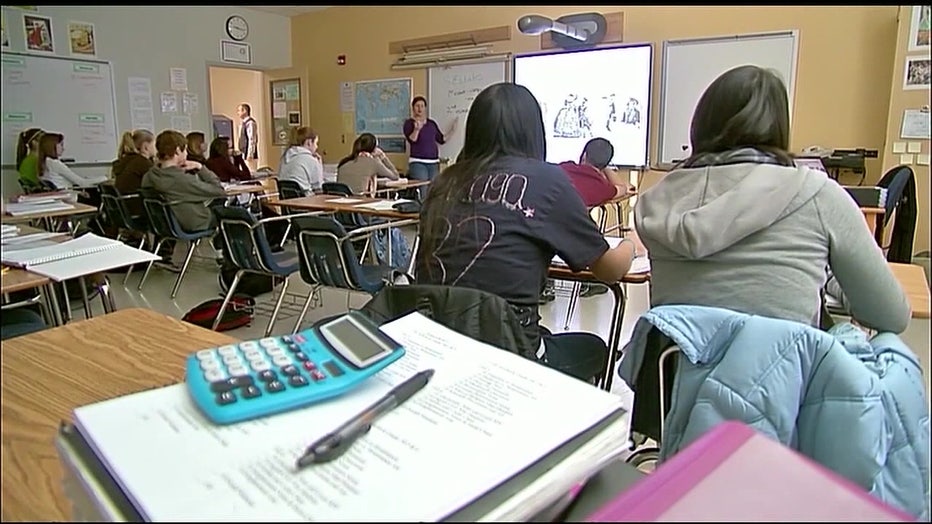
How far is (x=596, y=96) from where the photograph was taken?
631 centimetres

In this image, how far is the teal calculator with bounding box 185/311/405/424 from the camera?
46 centimetres

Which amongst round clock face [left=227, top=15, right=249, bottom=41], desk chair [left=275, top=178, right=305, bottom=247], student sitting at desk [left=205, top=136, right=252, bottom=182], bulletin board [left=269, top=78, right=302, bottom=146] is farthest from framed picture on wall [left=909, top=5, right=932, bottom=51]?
bulletin board [left=269, top=78, right=302, bottom=146]

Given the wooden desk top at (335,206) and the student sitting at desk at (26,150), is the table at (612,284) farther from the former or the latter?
the wooden desk top at (335,206)

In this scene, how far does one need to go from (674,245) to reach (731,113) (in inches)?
11.9

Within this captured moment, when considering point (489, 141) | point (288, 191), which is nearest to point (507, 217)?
point (489, 141)

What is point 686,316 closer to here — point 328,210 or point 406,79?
point 328,210

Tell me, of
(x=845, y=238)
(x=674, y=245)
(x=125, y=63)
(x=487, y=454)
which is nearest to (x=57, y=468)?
(x=487, y=454)

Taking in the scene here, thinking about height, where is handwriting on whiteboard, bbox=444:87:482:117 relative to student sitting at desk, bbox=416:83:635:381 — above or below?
above

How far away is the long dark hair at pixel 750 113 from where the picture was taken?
4.38 feet

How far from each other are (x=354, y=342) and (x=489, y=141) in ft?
3.56

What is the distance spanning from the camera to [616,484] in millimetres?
480

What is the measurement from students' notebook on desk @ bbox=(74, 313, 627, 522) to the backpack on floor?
312 cm

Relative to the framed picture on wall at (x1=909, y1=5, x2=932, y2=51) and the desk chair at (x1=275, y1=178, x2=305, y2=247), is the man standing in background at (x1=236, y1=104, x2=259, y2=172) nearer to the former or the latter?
the desk chair at (x1=275, y1=178, x2=305, y2=247)

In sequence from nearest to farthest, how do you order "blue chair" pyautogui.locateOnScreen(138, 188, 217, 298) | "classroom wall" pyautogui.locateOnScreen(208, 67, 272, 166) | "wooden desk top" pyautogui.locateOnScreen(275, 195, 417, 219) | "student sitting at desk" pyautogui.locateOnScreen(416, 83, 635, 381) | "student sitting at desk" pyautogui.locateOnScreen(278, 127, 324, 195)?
"student sitting at desk" pyautogui.locateOnScreen(416, 83, 635, 381) < "wooden desk top" pyautogui.locateOnScreen(275, 195, 417, 219) < "blue chair" pyautogui.locateOnScreen(138, 188, 217, 298) < "student sitting at desk" pyautogui.locateOnScreen(278, 127, 324, 195) < "classroom wall" pyautogui.locateOnScreen(208, 67, 272, 166)
